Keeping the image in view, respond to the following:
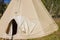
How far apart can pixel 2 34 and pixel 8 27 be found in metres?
0.22

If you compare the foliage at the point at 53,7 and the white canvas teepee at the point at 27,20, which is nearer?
the white canvas teepee at the point at 27,20

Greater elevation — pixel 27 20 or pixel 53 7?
pixel 27 20

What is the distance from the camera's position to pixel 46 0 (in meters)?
4.31

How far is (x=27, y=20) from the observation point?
277cm

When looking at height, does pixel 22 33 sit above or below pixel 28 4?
below

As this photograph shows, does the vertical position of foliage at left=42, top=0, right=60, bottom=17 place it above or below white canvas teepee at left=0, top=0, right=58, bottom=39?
below

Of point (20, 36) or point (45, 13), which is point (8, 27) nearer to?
point (20, 36)

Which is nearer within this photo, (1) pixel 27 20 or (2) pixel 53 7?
(1) pixel 27 20

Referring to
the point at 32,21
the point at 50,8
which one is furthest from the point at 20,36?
the point at 50,8

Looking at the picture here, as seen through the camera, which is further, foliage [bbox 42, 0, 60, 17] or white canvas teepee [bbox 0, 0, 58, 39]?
foliage [bbox 42, 0, 60, 17]

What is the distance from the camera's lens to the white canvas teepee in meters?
2.71

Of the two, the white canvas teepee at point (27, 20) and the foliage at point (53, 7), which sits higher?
the white canvas teepee at point (27, 20)

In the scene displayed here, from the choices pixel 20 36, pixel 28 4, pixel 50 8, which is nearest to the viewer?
pixel 20 36

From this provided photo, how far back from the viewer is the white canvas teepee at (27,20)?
2.71m
